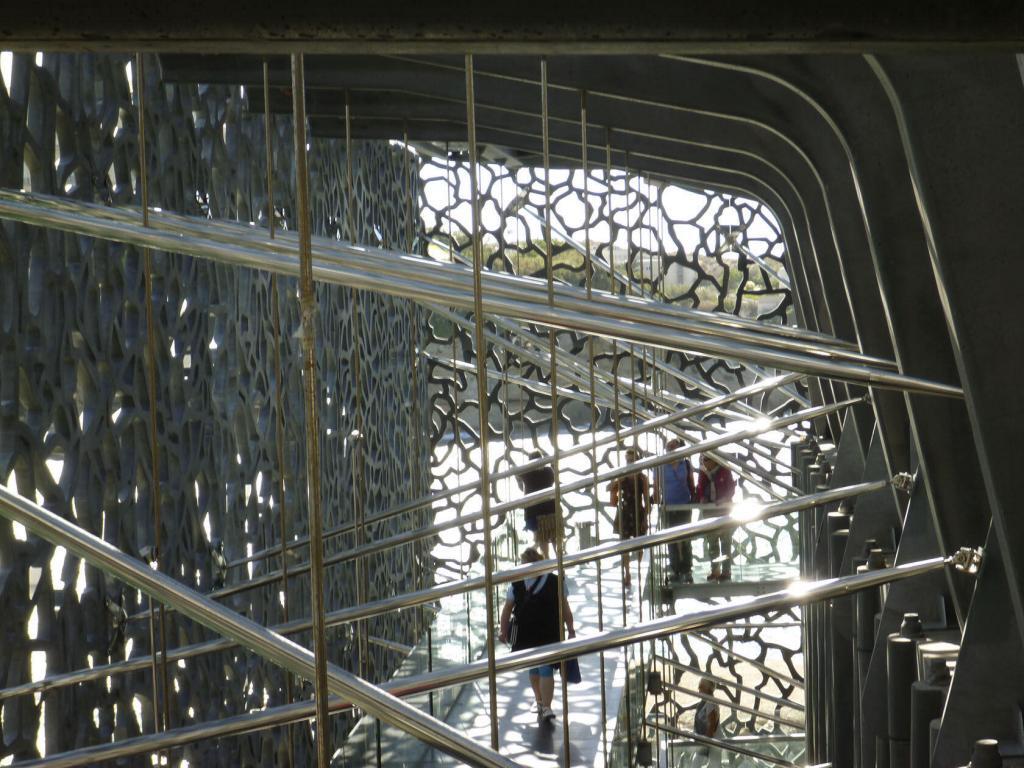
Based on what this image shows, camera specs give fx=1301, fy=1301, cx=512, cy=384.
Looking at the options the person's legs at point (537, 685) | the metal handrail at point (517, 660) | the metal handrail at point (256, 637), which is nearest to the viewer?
the metal handrail at point (256, 637)

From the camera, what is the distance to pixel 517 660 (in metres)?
2.18

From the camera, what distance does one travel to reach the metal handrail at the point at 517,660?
1.94 m

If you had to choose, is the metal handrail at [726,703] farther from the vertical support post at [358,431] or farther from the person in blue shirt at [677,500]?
the vertical support post at [358,431]

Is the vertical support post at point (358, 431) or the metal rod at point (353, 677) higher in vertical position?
the vertical support post at point (358, 431)

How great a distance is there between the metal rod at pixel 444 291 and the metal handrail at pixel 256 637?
0.59 metres

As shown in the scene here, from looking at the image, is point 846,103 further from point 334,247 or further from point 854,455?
point 854,455

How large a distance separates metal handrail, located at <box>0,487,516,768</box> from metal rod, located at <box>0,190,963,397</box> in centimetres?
59

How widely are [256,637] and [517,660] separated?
530mm

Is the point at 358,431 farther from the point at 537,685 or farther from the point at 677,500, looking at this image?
the point at 677,500

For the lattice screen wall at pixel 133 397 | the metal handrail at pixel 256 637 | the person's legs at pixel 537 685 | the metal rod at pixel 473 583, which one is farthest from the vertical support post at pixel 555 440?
the lattice screen wall at pixel 133 397

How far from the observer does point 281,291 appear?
6.37m

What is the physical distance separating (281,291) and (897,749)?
14.4ft
